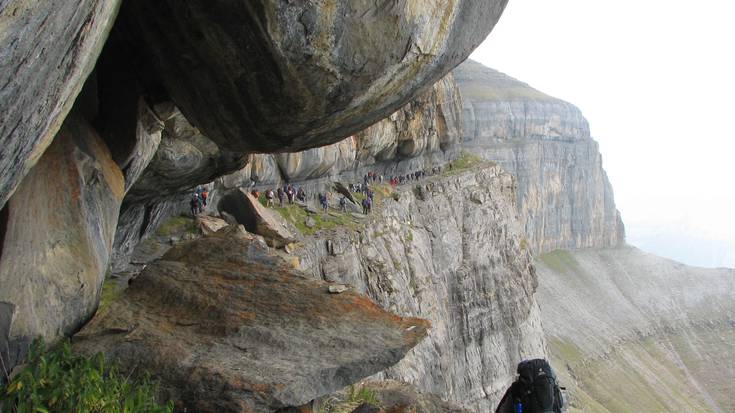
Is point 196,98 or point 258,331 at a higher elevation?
point 196,98

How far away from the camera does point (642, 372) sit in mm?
105000

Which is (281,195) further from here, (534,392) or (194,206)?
(534,392)

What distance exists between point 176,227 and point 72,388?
53.4 ft

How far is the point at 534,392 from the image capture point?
9023 millimetres

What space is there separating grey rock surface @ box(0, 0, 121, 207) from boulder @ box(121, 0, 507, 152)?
213 centimetres

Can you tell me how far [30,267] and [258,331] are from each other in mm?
4115

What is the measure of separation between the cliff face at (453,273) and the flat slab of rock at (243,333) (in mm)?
15078

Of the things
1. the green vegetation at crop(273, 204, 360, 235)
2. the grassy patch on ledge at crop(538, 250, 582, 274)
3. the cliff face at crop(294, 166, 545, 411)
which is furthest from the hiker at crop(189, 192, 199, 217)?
the grassy patch on ledge at crop(538, 250, 582, 274)

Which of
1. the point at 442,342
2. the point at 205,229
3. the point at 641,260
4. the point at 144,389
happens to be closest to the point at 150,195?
the point at 205,229

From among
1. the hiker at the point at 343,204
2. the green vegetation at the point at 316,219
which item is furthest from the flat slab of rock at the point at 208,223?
the hiker at the point at 343,204

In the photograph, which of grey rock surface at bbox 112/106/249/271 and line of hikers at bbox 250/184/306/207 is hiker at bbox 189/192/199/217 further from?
line of hikers at bbox 250/184/306/207

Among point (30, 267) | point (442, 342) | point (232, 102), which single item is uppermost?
point (232, 102)

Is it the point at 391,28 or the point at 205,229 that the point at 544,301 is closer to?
the point at 205,229

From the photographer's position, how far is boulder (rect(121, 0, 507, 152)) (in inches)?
397
